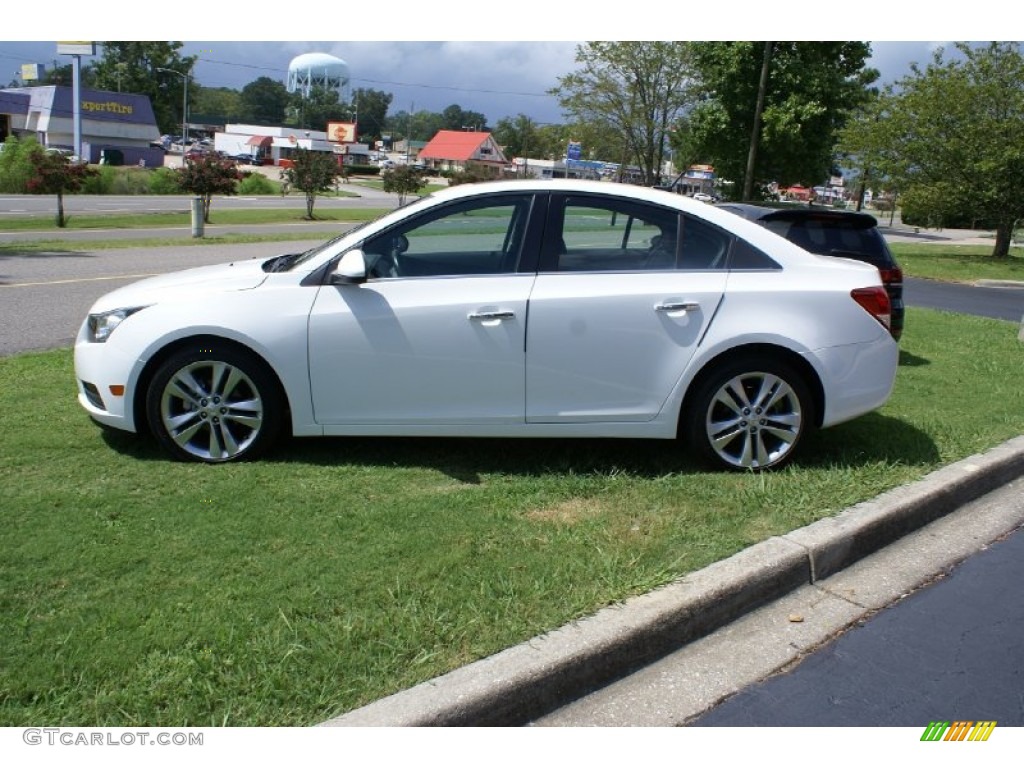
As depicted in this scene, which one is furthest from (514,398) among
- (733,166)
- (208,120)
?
(208,120)

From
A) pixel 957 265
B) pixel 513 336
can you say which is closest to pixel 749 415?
pixel 513 336

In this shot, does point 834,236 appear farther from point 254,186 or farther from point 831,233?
point 254,186

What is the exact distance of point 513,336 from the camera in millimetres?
4562

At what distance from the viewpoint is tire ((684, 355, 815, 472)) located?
4762 mm

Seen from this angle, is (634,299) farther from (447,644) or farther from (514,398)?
(447,644)

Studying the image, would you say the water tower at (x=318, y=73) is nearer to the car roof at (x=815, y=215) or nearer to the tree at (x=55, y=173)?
the tree at (x=55, y=173)

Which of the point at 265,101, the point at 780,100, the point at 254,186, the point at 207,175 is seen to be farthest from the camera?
the point at 265,101

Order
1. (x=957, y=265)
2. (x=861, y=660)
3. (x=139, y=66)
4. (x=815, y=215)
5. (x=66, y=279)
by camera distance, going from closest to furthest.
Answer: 1. (x=861, y=660)
2. (x=815, y=215)
3. (x=66, y=279)
4. (x=957, y=265)
5. (x=139, y=66)

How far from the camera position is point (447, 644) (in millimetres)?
3045

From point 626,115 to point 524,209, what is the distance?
38495mm

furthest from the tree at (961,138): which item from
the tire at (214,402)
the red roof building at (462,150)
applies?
the red roof building at (462,150)

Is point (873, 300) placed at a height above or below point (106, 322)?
above

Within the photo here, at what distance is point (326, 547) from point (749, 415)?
7.98ft

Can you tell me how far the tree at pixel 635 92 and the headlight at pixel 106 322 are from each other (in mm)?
36840
